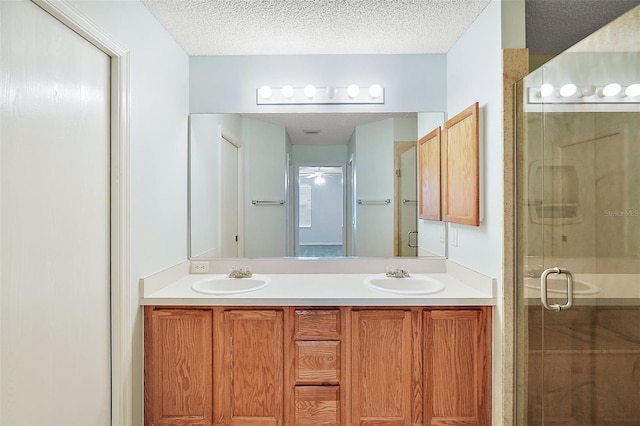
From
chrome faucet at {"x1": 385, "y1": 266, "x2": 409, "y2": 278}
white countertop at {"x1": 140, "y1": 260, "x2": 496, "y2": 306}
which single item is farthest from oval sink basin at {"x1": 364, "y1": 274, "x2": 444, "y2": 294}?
white countertop at {"x1": 140, "y1": 260, "x2": 496, "y2": 306}

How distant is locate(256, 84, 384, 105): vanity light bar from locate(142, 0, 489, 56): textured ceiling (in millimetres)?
247

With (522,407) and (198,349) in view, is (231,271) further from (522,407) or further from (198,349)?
(522,407)

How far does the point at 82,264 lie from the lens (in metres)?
1.40

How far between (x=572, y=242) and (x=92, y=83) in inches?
83.7

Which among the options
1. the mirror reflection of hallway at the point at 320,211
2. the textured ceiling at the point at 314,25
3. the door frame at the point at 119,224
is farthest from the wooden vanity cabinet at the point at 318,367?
the textured ceiling at the point at 314,25

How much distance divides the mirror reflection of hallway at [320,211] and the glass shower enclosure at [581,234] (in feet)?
3.81

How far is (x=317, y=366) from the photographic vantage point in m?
1.76

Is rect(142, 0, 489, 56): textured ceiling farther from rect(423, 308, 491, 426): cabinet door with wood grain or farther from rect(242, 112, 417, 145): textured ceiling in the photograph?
rect(423, 308, 491, 426): cabinet door with wood grain

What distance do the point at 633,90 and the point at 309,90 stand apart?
1.71m

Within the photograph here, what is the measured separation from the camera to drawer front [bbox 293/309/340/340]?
5.81ft

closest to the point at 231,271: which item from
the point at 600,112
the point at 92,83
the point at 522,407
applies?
the point at 92,83

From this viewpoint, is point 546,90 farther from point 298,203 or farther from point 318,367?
point 318,367

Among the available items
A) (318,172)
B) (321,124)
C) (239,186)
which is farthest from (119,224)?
(321,124)

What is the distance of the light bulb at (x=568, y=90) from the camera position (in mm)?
1293
